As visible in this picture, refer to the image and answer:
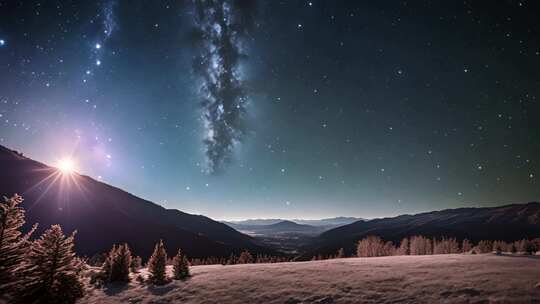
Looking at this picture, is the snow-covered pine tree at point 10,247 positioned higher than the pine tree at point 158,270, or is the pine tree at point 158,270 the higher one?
the snow-covered pine tree at point 10,247

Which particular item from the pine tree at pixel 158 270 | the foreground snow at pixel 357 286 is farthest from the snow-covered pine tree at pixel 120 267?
the pine tree at pixel 158 270

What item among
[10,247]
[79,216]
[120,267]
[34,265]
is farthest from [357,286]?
[79,216]

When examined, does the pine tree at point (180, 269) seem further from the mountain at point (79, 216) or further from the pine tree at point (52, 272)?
the mountain at point (79, 216)

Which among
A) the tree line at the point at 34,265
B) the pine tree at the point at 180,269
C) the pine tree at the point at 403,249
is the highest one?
the tree line at the point at 34,265

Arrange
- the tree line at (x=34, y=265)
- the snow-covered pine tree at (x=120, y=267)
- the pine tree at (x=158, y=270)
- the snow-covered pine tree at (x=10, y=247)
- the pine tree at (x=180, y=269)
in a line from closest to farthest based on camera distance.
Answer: the snow-covered pine tree at (x=10, y=247) < the tree line at (x=34, y=265) < the pine tree at (x=158, y=270) < the snow-covered pine tree at (x=120, y=267) < the pine tree at (x=180, y=269)

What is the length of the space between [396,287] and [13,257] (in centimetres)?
1943

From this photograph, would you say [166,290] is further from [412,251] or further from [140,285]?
[412,251]

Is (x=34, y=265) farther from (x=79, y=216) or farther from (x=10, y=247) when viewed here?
(x=79, y=216)

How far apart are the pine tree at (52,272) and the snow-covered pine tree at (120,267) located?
14.6 ft

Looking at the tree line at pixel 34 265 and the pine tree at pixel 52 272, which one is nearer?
the tree line at pixel 34 265

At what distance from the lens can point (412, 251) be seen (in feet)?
308

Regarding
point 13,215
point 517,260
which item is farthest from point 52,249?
point 517,260

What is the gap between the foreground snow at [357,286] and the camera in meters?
13.4

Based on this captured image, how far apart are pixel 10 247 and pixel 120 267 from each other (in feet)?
30.7
